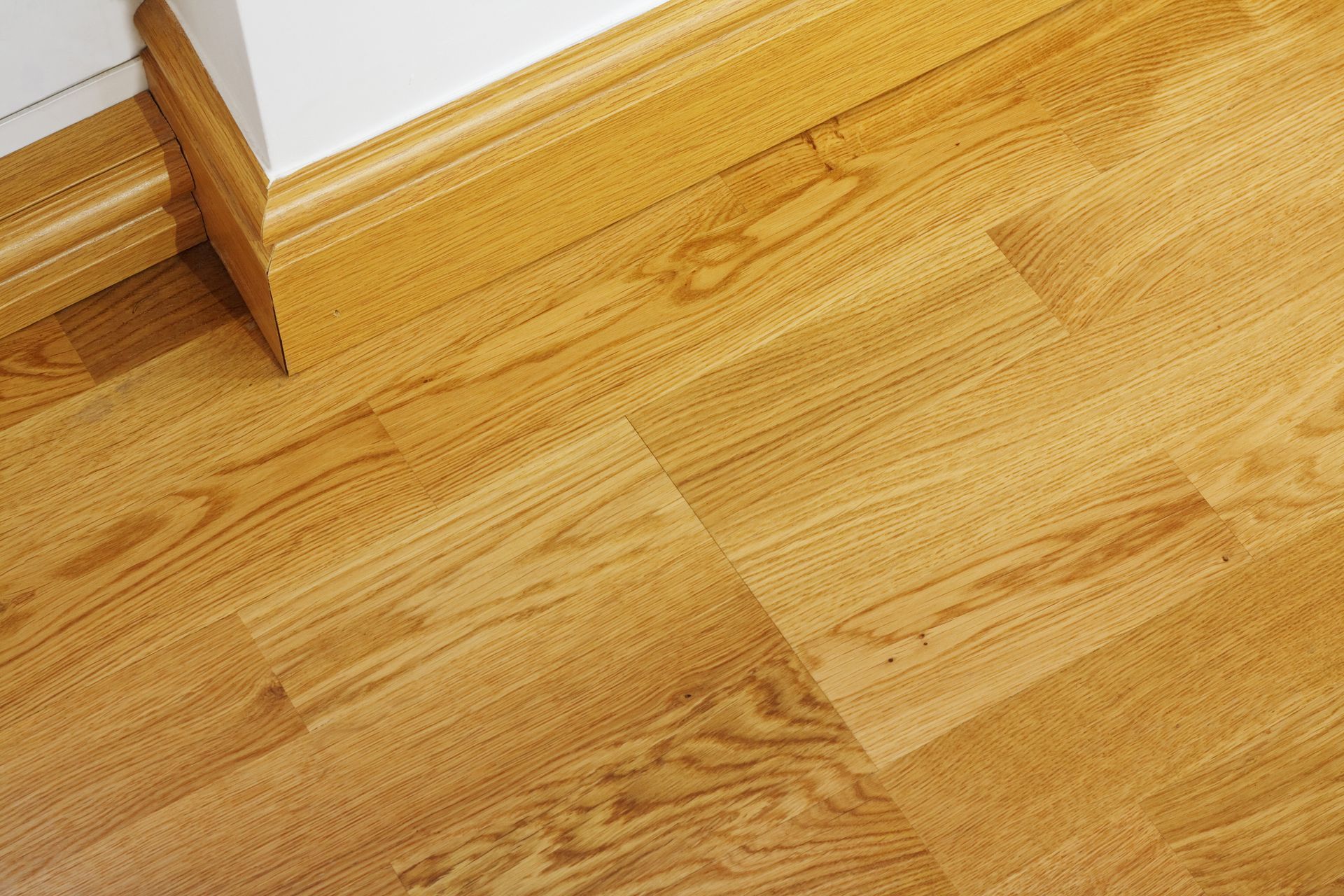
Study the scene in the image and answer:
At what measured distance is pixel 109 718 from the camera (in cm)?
86

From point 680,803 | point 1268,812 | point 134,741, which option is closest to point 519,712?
point 680,803

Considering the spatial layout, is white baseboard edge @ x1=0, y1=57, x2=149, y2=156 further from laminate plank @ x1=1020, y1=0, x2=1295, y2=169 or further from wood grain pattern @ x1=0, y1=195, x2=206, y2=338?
laminate plank @ x1=1020, y1=0, x2=1295, y2=169

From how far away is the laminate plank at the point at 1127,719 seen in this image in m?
0.87

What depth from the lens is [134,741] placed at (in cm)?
86

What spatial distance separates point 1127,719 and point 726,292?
0.39 meters

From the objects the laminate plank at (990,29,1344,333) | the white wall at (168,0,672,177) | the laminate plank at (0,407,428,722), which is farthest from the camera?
the laminate plank at (990,29,1344,333)

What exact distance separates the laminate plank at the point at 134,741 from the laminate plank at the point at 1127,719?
15.7 inches

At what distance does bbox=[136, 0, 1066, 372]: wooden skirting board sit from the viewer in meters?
0.86

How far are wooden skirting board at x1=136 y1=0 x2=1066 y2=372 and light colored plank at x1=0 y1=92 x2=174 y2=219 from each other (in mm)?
21

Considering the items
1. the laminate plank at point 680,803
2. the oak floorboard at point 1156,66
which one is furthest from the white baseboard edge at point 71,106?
the oak floorboard at point 1156,66

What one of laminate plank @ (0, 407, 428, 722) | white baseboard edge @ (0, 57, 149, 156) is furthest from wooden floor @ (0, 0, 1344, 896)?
white baseboard edge @ (0, 57, 149, 156)

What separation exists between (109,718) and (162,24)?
421 millimetres

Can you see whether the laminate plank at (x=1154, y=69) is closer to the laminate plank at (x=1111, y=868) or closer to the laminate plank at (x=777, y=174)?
the laminate plank at (x=777, y=174)

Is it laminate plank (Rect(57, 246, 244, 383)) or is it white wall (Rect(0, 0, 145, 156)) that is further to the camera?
laminate plank (Rect(57, 246, 244, 383))
